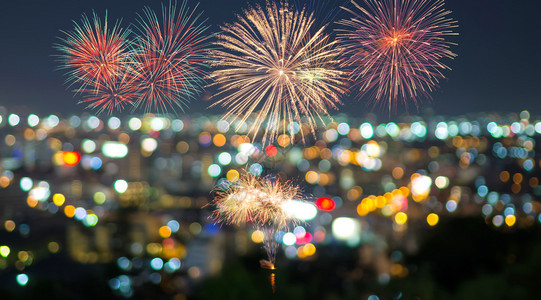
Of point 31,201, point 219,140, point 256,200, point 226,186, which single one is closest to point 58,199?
point 31,201

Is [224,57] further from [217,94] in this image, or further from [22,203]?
[22,203]

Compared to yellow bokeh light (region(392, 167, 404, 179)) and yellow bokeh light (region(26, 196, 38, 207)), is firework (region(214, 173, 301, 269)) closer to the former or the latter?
A: yellow bokeh light (region(26, 196, 38, 207))

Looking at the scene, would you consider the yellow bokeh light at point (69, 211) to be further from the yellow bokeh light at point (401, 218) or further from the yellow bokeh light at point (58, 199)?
the yellow bokeh light at point (401, 218)

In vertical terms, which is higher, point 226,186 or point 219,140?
point 219,140

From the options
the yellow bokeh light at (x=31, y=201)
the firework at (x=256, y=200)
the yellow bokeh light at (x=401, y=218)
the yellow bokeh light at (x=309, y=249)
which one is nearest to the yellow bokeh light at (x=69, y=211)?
the yellow bokeh light at (x=31, y=201)

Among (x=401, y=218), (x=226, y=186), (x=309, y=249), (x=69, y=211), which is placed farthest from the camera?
(x=69, y=211)

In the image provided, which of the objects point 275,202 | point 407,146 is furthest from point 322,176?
point 275,202

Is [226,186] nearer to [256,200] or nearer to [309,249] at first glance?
[256,200]
